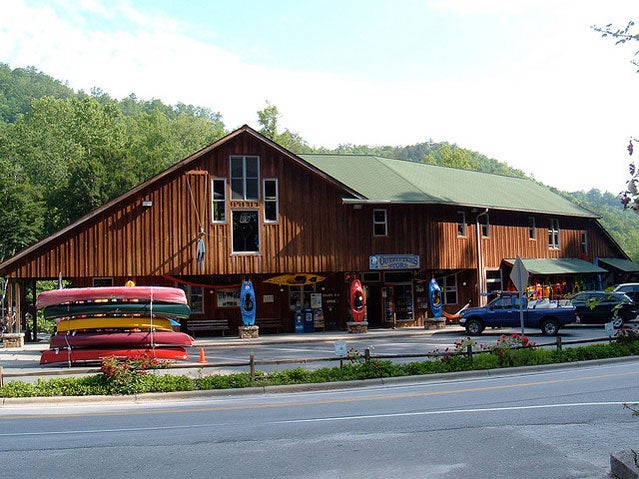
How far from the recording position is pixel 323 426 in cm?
1120

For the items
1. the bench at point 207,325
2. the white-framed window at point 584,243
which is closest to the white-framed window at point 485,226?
the white-framed window at point 584,243

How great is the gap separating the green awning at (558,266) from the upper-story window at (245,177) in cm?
1574

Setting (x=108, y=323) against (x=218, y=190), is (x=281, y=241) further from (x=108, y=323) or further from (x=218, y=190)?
(x=108, y=323)

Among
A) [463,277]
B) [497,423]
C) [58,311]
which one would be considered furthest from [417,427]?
[463,277]

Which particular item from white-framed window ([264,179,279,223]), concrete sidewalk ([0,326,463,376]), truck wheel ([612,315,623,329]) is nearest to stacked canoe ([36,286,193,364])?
concrete sidewalk ([0,326,463,376])

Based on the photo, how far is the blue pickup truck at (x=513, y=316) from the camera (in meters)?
28.8

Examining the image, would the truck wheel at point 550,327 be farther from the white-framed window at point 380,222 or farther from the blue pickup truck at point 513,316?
the white-framed window at point 380,222

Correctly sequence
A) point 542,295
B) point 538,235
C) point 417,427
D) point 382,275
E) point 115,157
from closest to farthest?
point 417,427, point 382,275, point 542,295, point 538,235, point 115,157

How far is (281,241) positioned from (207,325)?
17.9ft

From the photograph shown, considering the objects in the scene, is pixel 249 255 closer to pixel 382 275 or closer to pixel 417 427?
pixel 382 275

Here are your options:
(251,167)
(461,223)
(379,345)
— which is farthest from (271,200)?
(461,223)

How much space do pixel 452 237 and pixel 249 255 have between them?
11.2 metres

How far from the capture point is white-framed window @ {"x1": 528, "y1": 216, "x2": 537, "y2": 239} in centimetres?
4259

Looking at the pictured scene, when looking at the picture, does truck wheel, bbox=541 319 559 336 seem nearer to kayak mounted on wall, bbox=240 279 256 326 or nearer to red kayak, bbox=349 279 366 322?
red kayak, bbox=349 279 366 322
